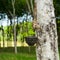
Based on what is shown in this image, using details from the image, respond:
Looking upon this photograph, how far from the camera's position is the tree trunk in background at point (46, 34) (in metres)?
3.14

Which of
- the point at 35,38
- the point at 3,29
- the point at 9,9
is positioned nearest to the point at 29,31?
the point at 3,29

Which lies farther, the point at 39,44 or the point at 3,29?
the point at 3,29

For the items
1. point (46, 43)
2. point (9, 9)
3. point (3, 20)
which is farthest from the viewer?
point (3, 20)

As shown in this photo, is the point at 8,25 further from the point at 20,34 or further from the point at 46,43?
the point at 46,43

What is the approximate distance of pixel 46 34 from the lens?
313cm

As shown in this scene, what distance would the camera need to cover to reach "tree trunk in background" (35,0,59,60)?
3137mm

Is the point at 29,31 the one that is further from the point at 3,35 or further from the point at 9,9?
the point at 9,9

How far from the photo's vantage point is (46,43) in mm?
3143

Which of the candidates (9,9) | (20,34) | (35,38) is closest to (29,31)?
(20,34)

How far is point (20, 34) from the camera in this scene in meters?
29.5

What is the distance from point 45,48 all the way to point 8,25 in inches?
980

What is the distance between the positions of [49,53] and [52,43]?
11 centimetres

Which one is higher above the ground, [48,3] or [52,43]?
[48,3]

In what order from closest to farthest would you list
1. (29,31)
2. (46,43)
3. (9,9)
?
(46,43), (9,9), (29,31)
